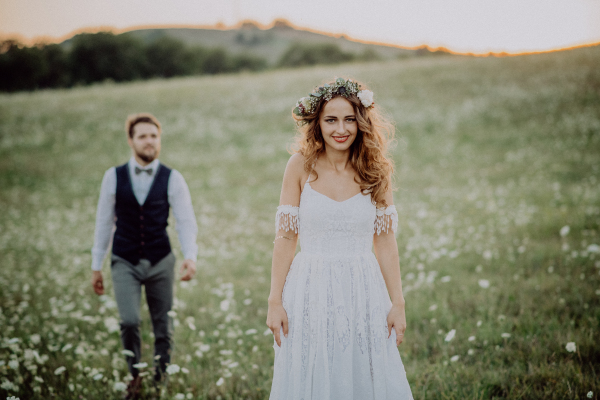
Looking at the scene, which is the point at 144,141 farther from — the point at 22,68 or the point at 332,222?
the point at 22,68

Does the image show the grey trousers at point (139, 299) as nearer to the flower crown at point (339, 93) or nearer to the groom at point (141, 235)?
the groom at point (141, 235)

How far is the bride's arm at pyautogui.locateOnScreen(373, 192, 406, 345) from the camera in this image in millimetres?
3201

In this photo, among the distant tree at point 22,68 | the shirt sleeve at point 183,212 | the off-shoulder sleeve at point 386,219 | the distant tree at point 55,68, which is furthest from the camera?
the distant tree at point 55,68

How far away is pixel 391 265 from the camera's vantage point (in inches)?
129

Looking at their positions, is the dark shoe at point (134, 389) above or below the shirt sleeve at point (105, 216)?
below

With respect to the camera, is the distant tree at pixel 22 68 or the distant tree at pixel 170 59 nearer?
the distant tree at pixel 22 68

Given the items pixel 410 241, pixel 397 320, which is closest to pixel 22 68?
pixel 410 241

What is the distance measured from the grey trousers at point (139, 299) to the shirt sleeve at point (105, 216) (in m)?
0.23

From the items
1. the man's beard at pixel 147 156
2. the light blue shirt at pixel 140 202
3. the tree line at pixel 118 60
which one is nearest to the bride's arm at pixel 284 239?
the light blue shirt at pixel 140 202

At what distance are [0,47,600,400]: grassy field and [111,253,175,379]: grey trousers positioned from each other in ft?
1.08

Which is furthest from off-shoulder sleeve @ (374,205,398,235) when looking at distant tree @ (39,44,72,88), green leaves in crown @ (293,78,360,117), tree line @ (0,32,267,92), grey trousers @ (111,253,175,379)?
distant tree @ (39,44,72,88)

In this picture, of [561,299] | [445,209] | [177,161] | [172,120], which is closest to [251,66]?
[172,120]

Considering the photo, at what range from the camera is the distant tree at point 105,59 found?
2697 inches

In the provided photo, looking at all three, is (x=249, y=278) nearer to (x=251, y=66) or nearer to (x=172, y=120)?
(x=172, y=120)
